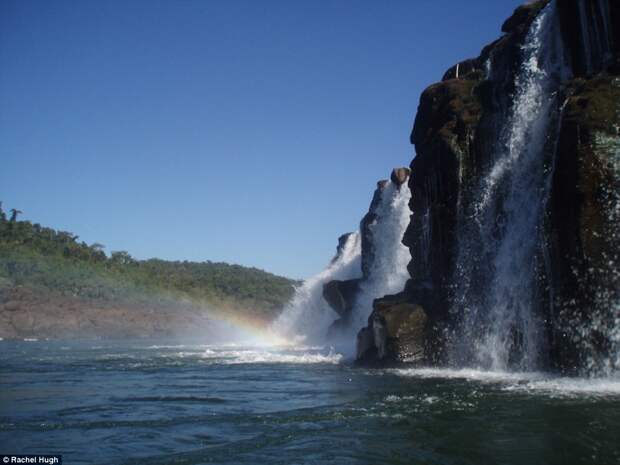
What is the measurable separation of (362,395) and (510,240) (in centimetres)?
958

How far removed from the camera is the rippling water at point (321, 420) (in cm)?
938

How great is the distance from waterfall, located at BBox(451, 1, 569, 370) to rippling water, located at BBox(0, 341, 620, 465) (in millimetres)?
2387

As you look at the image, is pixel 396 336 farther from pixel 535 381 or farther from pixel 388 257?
pixel 388 257

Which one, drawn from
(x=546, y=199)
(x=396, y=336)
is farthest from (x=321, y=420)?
(x=396, y=336)

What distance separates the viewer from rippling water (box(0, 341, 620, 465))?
30.8 feet

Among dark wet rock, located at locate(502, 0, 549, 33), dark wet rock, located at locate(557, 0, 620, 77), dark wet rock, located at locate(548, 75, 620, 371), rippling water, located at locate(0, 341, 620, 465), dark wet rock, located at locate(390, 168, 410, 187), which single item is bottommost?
rippling water, located at locate(0, 341, 620, 465)

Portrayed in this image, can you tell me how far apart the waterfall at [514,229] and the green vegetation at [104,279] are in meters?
81.5

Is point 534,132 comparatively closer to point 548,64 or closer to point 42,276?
point 548,64

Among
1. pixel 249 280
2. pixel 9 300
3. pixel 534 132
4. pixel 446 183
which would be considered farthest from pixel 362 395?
pixel 249 280

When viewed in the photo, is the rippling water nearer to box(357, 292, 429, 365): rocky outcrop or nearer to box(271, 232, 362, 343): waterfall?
box(357, 292, 429, 365): rocky outcrop

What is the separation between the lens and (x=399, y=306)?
83.9ft

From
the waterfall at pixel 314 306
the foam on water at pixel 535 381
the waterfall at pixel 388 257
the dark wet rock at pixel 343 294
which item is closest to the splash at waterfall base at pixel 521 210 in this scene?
the foam on water at pixel 535 381

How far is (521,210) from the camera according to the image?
72.9 feet

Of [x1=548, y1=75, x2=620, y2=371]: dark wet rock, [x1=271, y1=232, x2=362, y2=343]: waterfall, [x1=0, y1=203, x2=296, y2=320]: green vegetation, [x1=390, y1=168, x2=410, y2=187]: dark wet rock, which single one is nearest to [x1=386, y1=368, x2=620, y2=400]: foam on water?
[x1=548, y1=75, x2=620, y2=371]: dark wet rock
